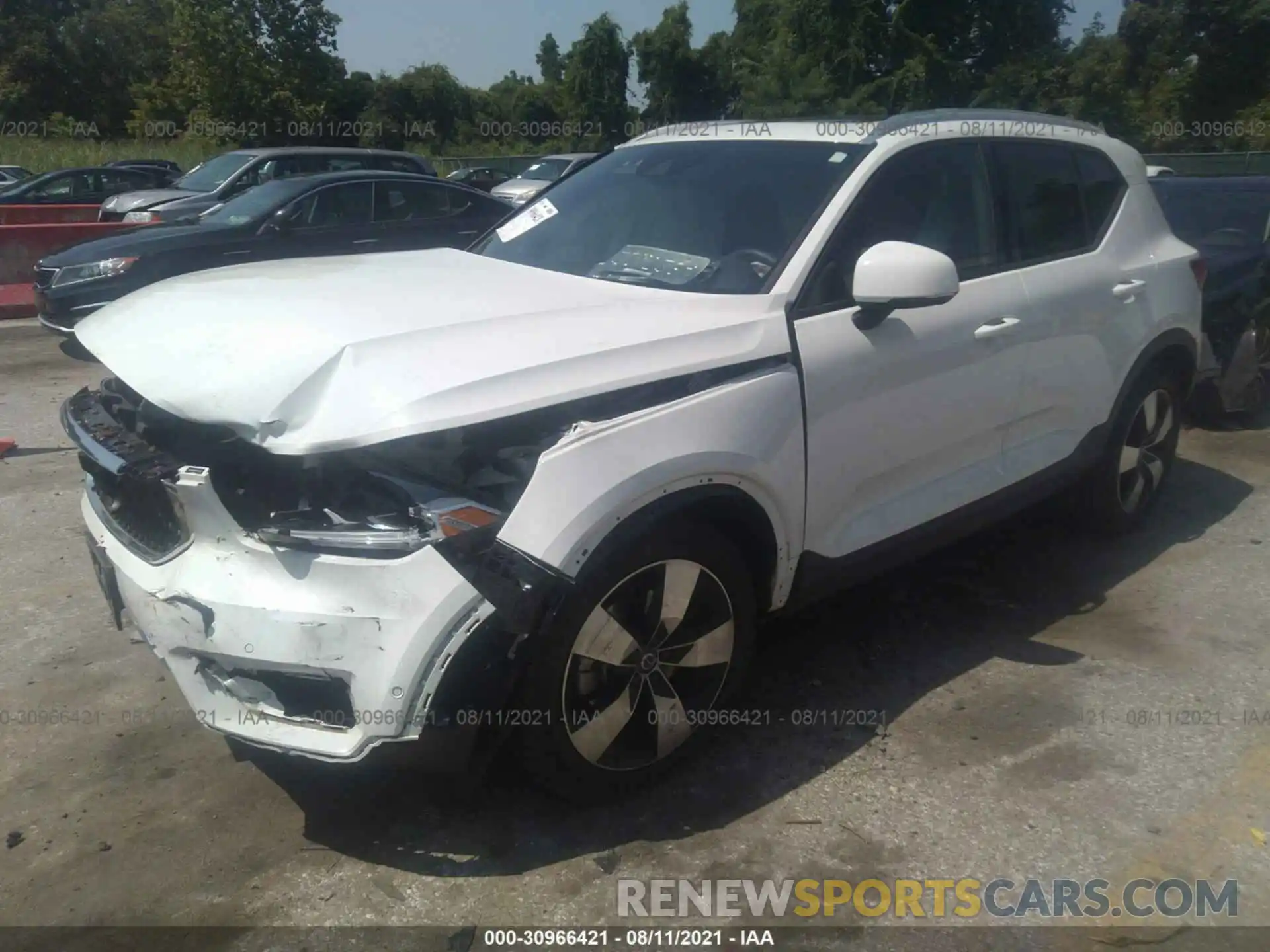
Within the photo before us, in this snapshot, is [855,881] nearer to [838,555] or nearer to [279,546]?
[838,555]

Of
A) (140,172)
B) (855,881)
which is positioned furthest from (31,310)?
(855,881)

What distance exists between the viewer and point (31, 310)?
1192cm

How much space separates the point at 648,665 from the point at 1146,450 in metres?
3.24

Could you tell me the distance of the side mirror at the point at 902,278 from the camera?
10.8 ft

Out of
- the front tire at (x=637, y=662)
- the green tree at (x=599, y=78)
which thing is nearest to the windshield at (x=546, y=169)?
the front tire at (x=637, y=662)

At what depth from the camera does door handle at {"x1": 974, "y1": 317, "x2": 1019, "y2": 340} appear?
3.84m

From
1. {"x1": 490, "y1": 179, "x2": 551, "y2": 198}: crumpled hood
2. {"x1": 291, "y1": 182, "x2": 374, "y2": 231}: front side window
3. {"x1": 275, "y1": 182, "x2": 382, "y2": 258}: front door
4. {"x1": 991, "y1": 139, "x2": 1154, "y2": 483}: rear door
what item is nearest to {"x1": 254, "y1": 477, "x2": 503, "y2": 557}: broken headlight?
{"x1": 991, "y1": 139, "x2": 1154, "y2": 483}: rear door

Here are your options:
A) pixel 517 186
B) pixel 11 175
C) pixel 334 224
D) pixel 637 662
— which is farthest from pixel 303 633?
pixel 11 175

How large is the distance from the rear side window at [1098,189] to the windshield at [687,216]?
1482mm

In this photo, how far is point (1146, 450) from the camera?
5113 millimetres

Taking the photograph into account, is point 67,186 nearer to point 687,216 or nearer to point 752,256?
point 687,216

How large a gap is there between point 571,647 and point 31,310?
37.5ft

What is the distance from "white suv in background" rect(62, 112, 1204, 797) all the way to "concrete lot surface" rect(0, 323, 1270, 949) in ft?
1.02

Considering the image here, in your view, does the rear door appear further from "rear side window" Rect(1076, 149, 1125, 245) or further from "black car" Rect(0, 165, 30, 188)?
"black car" Rect(0, 165, 30, 188)
